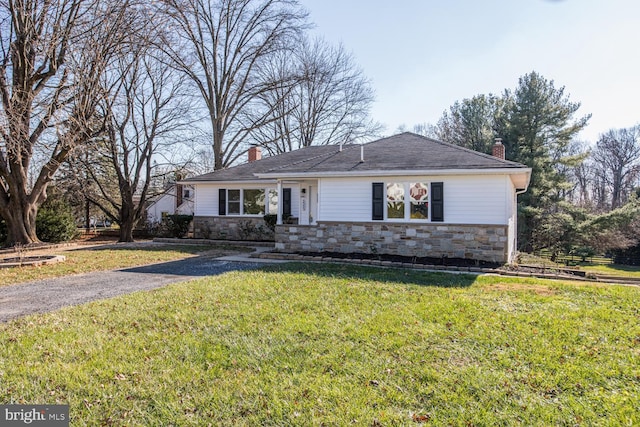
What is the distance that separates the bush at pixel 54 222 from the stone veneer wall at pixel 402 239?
11356mm

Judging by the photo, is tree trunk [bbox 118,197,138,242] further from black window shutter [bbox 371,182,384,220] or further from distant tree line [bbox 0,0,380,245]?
black window shutter [bbox 371,182,384,220]

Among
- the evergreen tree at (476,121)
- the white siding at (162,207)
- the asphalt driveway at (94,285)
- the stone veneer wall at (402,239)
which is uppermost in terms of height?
the evergreen tree at (476,121)

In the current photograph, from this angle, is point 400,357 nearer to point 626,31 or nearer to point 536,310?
point 536,310

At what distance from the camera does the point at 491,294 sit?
6801 mm

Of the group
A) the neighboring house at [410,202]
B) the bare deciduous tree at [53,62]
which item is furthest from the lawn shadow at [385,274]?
the bare deciduous tree at [53,62]

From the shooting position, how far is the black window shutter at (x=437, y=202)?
11.3 m

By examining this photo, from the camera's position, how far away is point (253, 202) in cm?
1717

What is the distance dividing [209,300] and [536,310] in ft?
16.5

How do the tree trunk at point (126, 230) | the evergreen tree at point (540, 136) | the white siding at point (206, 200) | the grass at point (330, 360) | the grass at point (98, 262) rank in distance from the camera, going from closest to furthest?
the grass at point (330, 360) < the grass at point (98, 262) < the white siding at point (206, 200) < the tree trunk at point (126, 230) < the evergreen tree at point (540, 136)

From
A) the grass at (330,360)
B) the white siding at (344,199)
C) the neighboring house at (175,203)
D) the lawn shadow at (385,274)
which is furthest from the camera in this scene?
the neighboring house at (175,203)

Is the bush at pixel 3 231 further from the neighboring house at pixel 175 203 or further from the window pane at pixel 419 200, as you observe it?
the window pane at pixel 419 200

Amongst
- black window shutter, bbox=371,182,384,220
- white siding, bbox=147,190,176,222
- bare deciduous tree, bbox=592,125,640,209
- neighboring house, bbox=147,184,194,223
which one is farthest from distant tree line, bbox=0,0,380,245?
bare deciduous tree, bbox=592,125,640,209

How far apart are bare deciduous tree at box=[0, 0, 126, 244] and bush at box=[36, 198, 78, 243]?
137 inches

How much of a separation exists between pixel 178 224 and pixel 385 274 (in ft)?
40.7
